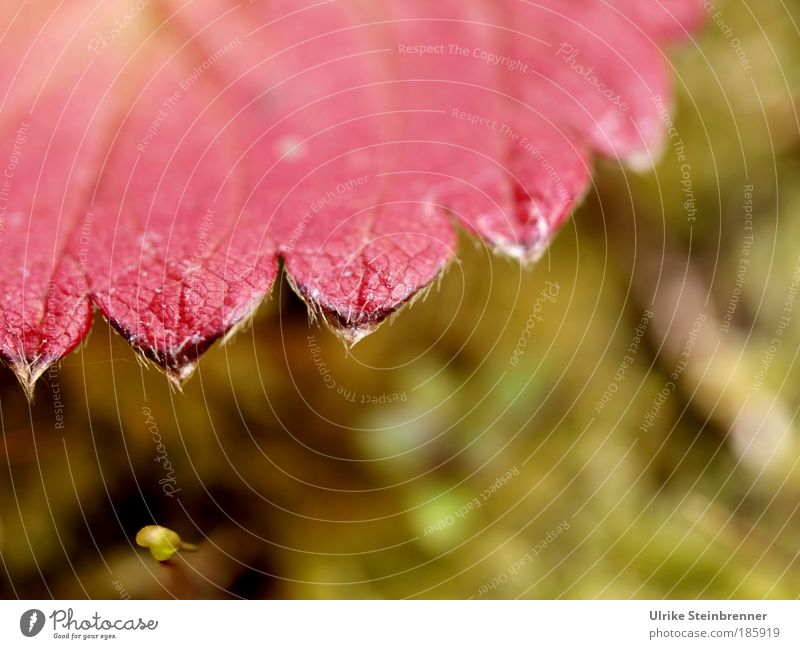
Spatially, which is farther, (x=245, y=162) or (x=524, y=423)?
(x=524, y=423)

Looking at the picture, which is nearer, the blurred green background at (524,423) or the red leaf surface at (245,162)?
the red leaf surface at (245,162)

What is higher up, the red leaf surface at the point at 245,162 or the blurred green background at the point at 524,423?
the red leaf surface at the point at 245,162

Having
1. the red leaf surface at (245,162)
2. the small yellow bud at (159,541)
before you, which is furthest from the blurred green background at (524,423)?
the red leaf surface at (245,162)

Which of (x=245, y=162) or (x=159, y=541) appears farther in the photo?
(x=159, y=541)

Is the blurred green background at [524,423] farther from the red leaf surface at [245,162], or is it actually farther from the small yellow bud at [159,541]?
the red leaf surface at [245,162]

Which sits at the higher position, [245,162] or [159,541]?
[245,162]
